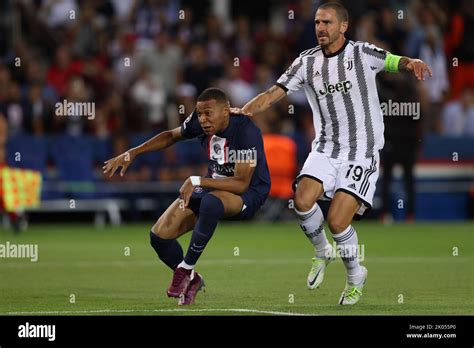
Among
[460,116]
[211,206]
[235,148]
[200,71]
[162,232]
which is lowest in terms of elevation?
[162,232]

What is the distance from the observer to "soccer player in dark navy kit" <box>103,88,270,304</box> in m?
11.3

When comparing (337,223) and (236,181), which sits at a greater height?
(236,181)

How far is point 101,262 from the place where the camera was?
16.2 meters

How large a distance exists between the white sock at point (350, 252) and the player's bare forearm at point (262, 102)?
131cm

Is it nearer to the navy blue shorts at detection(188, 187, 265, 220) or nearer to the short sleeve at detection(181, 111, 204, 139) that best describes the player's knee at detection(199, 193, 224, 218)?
the navy blue shorts at detection(188, 187, 265, 220)

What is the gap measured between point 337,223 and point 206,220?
3.79 ft

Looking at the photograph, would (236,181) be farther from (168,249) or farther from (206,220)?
(168,249)

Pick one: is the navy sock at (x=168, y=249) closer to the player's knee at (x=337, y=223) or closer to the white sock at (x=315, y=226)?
the white sock at (x=315, y=226)

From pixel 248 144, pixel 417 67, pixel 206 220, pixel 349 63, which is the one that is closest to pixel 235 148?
pixel 248 144

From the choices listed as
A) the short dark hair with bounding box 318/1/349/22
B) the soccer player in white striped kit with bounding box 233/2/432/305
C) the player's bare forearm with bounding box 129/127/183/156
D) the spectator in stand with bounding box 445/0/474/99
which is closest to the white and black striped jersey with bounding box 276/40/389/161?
the soccer player in white striped kit with bounding box 233/2/432/305

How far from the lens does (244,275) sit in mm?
14383

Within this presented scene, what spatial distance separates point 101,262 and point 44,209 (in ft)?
24.4

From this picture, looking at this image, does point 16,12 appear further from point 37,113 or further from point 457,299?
point 457,299
